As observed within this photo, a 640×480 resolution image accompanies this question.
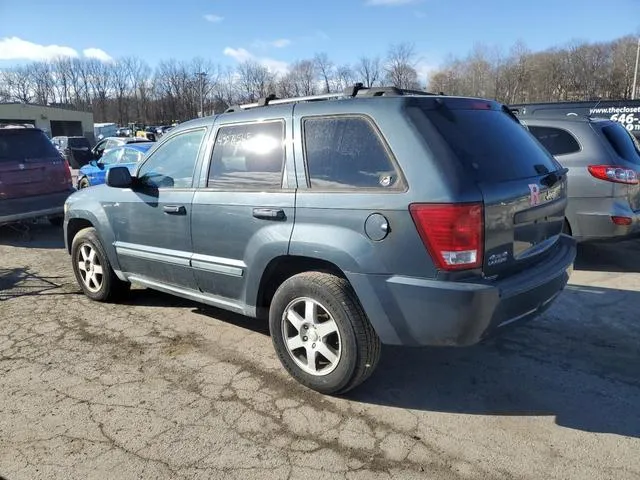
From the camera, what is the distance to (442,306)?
2727 millimetres

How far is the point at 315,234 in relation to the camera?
3.12m

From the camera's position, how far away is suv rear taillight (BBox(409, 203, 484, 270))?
8.82 ft

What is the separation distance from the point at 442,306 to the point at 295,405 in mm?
1174

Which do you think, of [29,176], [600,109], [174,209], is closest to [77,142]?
[29,176]

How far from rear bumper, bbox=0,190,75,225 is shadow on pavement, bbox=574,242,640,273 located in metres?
8.18

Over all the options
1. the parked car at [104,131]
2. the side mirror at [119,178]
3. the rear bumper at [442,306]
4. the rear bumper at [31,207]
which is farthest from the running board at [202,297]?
the parked car at [104,131]

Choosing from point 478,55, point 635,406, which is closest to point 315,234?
point 635,406

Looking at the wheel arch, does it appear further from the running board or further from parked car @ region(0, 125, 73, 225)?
parked car @ region(0, 125, 73, 225)

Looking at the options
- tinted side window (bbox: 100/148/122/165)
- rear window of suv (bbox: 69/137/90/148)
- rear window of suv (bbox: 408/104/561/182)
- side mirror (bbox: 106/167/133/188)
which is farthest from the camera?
rear window of suv (bbox: 69/137/90/148)

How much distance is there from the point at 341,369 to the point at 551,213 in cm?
174

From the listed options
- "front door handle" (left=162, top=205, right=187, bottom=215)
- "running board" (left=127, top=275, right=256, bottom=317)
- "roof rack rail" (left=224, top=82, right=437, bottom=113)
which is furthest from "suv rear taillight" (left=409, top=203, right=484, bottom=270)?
"front door handle" (left=162, top=205, right=187, bottom=215)

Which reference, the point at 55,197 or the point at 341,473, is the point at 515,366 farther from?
the point at 55,197

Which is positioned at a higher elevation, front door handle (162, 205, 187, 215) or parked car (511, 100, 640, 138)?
parked car (511, 100, 640, 138)

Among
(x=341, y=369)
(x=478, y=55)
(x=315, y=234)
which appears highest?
(x=478, y=55)
